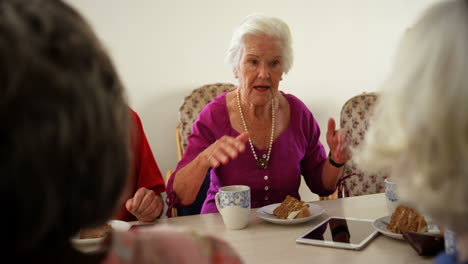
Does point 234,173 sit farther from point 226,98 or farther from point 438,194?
point 438,194

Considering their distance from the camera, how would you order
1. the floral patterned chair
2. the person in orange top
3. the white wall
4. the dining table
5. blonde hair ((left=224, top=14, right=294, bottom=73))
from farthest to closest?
1. the white wall
2. the floral patterned chair
3. blonde hair ((left=224, top=14, right=294, bottom=73))
4. the person in orange top
5. the dining table

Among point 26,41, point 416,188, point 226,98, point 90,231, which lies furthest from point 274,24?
point 26,41

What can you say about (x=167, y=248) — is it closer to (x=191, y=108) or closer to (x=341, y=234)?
(x=341, y=234)

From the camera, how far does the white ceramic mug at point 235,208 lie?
1224 mm

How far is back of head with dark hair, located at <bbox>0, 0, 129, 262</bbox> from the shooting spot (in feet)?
1.21

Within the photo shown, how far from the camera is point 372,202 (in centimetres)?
148

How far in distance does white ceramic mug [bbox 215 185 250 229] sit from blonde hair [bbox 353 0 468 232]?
0.75 meters

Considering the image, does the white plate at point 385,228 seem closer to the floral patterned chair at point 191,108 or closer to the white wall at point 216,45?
the floral patterned chair at point 191,108

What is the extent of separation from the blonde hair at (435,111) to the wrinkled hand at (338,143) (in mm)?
897

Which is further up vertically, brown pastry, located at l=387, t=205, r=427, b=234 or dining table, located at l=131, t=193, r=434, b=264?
brown pastry, located at l=387, t=205, r=427, b=234

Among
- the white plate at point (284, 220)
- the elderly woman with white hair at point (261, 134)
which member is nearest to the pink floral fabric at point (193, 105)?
the elderly woman with white hair at point (261, 134)

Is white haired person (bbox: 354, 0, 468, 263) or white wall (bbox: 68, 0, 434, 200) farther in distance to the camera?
white wall (bbox: 68, 0, 434, 200)

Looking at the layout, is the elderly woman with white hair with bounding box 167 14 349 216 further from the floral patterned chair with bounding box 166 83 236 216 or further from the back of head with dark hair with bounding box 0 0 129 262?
the back of head with dark hair with bounding box 0 0 129 262

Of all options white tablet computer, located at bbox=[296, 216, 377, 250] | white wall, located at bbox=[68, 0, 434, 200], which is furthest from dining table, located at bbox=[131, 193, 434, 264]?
white wall, located at bbox=[68, 0, 434, 200]
